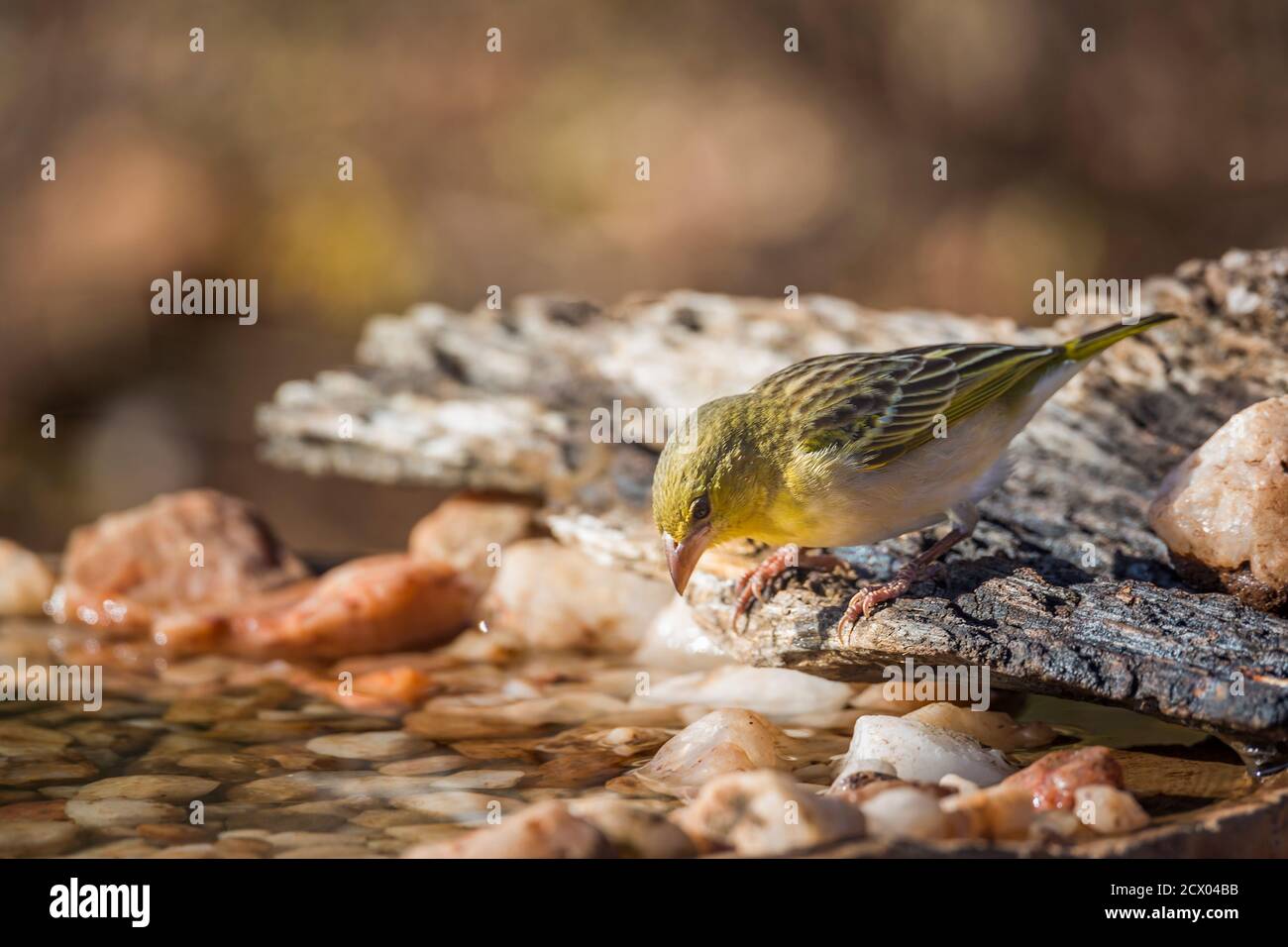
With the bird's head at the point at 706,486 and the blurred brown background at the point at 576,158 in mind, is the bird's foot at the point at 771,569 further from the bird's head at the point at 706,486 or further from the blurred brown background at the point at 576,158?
the blurred brown background at the point at 576,158

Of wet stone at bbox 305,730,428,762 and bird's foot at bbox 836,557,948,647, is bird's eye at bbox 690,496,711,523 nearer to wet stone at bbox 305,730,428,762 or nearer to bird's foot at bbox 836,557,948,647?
bird's foot at bbox 836,557,948,647

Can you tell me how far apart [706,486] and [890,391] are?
2.20 ft

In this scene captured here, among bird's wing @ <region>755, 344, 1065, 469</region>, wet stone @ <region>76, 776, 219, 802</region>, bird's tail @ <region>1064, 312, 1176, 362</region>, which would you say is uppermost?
bird's tail @ <region>1064, 312, 1176, 362</region>

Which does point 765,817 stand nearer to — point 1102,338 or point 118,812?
point 118,812

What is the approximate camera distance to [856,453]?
12.1 feet

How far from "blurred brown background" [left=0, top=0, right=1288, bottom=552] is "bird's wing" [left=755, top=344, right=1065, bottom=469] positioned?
6699 millimetres

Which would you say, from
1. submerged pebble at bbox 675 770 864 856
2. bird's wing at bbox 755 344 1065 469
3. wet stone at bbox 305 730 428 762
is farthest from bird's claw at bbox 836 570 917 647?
wet stone at bbox 305 730 428 762

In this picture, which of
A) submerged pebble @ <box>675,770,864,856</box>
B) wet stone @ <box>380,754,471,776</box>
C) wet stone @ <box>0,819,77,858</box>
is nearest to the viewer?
submerged pebble @ <box>675,770,864,856</box>

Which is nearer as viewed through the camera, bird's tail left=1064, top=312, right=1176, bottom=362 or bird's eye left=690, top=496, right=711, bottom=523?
bird's eye left=690, top=496, right=711, bottom=523

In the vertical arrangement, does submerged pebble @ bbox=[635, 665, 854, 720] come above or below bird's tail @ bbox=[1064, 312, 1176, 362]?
below

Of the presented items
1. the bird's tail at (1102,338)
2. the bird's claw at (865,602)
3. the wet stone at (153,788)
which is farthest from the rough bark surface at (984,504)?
the wet stone at (153,788)

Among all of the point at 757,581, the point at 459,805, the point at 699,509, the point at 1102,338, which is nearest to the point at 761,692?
the point at 757,581

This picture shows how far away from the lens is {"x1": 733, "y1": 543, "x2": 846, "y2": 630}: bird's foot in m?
4.00
